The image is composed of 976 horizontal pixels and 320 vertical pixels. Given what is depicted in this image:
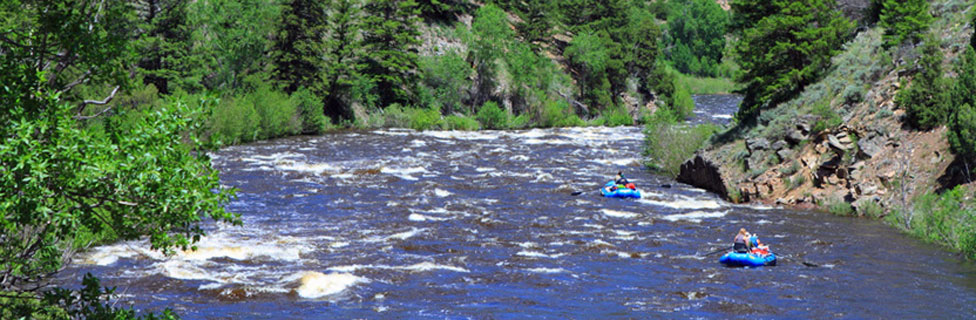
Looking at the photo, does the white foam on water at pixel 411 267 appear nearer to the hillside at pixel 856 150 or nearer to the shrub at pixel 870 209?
the hillside at pixel 856 150

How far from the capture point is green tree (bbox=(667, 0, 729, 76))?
137 metres

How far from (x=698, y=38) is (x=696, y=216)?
118490 mm

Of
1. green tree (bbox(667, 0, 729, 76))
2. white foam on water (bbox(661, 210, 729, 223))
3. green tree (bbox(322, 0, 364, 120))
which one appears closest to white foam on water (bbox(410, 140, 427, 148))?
green tree (bbox(322, 0, 364, 120))

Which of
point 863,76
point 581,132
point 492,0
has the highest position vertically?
point 492,0

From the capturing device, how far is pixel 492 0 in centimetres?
8700

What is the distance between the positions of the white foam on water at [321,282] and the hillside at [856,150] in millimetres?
15362

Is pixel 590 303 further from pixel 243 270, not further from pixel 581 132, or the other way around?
pixel 581 132

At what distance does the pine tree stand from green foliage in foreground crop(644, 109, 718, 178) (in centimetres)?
2536

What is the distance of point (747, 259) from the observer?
69.9 ft

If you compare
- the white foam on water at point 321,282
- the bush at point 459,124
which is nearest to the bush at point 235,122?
the bush at point 459,124

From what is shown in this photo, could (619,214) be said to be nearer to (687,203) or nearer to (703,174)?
(687,203)

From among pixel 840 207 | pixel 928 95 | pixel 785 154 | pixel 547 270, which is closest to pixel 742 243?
pixel 547 270

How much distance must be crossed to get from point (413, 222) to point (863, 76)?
1810 centimetres

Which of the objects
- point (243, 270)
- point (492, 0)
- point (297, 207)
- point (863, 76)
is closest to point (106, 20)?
point (243, 270)
